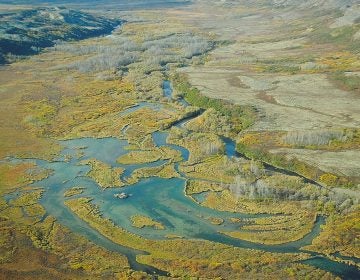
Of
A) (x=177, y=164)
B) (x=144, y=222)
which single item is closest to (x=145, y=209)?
(x=144, y=222)

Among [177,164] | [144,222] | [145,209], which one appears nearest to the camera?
[144,222]

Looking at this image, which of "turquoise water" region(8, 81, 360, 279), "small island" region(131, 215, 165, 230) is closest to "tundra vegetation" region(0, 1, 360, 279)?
"small island" region(131, 215, 165, 230)

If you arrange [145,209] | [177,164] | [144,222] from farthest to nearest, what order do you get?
[177,164], [145,209], [144,222]

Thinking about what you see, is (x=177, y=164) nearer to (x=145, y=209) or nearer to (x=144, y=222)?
(x=145, y=209)

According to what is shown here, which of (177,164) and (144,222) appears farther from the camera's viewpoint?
→ (177,164)

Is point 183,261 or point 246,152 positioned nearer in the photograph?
point 183,261

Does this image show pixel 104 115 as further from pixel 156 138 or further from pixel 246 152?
pixel 246 152

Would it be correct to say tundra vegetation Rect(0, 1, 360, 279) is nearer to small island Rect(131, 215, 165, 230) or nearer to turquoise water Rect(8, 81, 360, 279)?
small island Rect(131, 215, 165, 230)

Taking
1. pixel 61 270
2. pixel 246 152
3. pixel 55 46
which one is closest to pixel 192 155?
pixel 246 152
